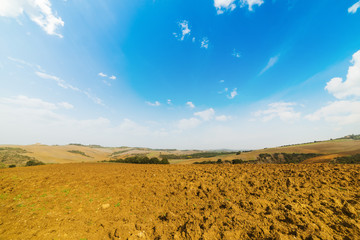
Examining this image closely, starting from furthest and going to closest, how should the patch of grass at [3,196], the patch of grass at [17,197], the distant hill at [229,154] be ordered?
1. the distant hill at [229,154]
2. the patch of grass at [3,196]
3. the patch of grass at [17,197]

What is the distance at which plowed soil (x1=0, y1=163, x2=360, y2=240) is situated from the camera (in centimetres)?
422

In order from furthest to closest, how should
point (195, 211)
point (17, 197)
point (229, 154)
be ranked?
point (229, 154) < point (17, 197) < point (195, 211)

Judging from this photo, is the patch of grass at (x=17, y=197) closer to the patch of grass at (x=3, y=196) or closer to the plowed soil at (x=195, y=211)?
the plowed soil at (x=195, y=211)

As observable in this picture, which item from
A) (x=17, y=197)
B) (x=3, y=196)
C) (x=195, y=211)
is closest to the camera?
(x=195, y=211)

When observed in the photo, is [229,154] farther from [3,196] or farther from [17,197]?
[3,196]

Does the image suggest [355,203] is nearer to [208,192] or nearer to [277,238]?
[277,238]

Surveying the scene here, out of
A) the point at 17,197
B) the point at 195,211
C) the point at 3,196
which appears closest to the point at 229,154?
the point at 195,211

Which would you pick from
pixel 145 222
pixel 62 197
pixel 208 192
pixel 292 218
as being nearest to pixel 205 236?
pixel 145 222

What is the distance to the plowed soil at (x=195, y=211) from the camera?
13.8ft

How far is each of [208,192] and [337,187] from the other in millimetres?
6889

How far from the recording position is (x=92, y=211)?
6414mm

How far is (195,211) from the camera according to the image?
5.71 metres

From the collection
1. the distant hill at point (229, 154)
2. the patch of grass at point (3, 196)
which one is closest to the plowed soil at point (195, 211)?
the patch of grass at point (3, 196)

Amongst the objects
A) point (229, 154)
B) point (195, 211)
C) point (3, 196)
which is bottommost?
point (229, 154)
